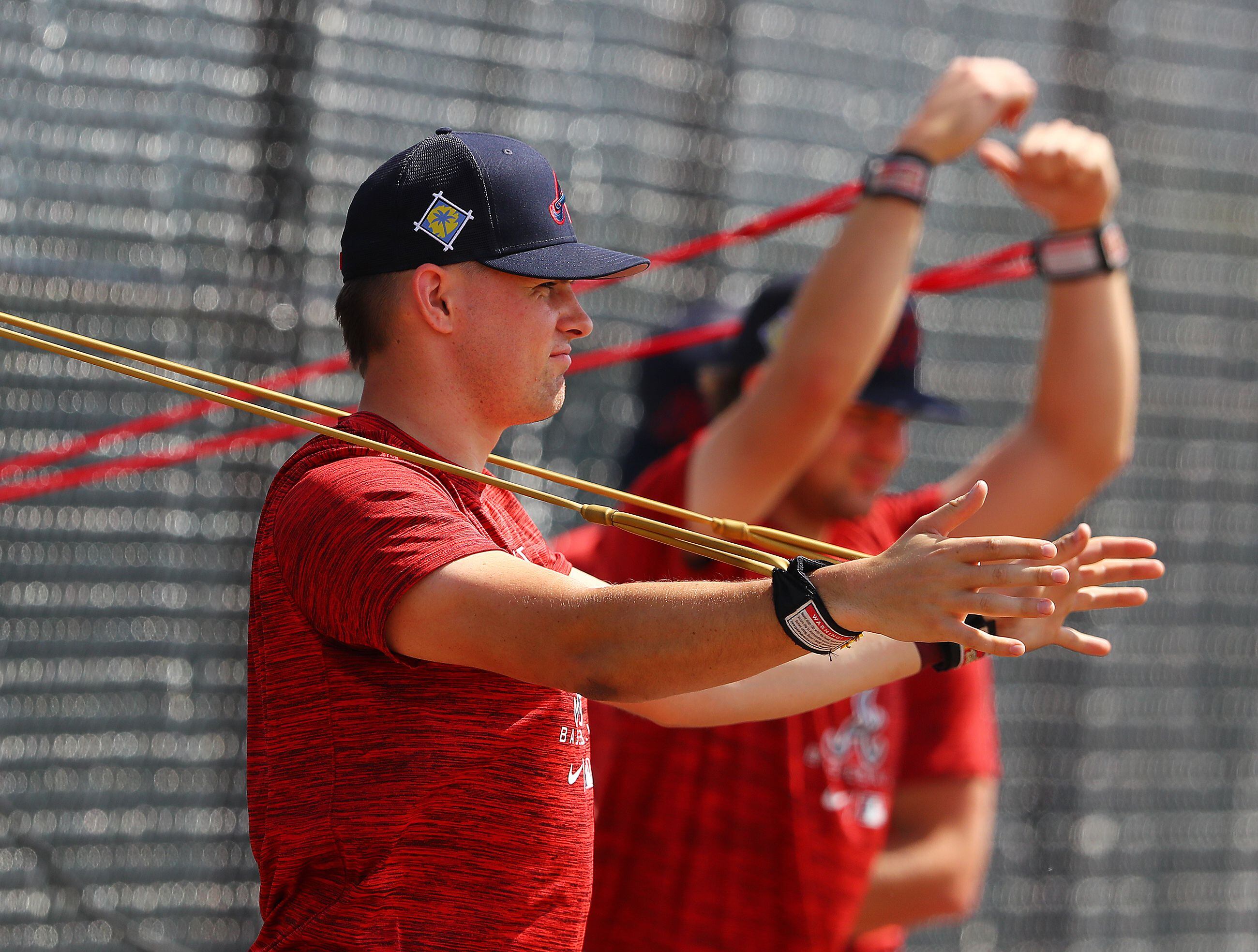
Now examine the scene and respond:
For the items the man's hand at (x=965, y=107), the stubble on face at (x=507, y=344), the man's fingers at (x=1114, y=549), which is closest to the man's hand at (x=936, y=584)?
the man's fingers at (x=1114, y=549)

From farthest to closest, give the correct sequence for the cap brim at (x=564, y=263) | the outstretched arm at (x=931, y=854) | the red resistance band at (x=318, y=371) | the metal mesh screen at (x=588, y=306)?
the metal mesh screen at (x=588, y=306), the outstretched arm at (x=931, y=854), the red resistance band at (x=318, y=371), the cap brim at (x=564, y=263)

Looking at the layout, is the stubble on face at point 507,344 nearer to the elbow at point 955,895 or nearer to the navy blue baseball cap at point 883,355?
the navy blue baseball cap at point 883,355

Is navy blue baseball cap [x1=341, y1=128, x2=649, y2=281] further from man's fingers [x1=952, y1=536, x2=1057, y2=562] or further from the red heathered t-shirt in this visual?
man's fingers [x1=952, y1=536, x2=1057, y2=562]

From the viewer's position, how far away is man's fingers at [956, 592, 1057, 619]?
121 centimetres

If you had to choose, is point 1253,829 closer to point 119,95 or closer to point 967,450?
point 967,450

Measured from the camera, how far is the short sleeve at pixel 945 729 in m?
2.79

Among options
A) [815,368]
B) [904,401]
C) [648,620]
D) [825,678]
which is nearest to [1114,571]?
[825,678]

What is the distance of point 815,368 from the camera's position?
2316 millimetres

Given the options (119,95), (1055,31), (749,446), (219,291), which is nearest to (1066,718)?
(1055,31)

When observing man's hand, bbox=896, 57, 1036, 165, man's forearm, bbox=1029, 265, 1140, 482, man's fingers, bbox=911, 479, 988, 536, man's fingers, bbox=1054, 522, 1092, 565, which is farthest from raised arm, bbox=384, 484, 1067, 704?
man's forearm, bbox=1029, 265, 1140, 482

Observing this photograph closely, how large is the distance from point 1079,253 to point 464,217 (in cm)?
152

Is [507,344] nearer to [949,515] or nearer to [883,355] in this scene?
[949,515]

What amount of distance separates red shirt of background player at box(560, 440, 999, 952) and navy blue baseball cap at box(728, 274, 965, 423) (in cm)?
33

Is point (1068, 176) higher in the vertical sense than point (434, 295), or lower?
higher
